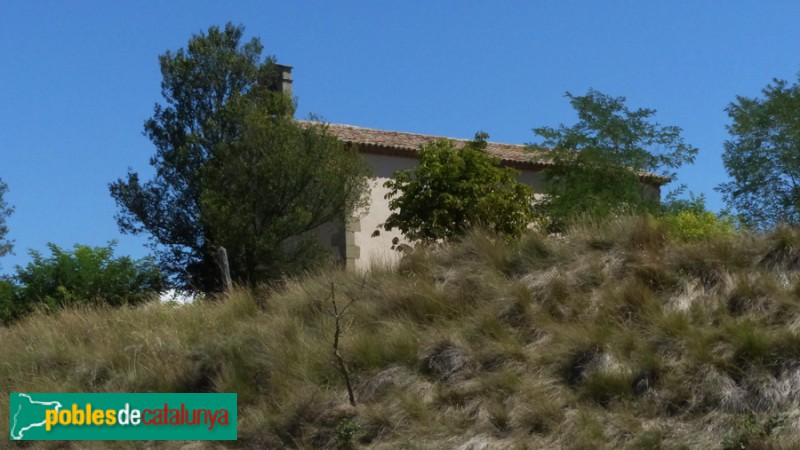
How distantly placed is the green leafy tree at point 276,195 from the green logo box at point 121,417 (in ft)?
48.7

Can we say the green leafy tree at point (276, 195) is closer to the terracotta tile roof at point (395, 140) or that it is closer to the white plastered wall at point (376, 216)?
the white plastered wall at point (376, 216)

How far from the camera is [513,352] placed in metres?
10.8

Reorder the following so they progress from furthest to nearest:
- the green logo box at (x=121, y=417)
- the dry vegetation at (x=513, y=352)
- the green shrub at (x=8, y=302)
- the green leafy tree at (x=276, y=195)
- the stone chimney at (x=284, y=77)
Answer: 1. the stone chimney at (x=284, y=77)
2. the green leafy tree at (x=276, y=195)
3. the green shrub at (x=8, y=302)
4. the green logo box at (x=121, y=417)
5. the dry vegetation at (x=513, y=352)

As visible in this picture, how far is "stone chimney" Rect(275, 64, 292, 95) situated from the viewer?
113ft

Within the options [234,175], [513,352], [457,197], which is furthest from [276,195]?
[513,352]

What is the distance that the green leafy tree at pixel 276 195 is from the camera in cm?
2808

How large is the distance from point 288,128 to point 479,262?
55.5ft

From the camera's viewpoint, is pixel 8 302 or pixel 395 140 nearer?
pixel 8 302

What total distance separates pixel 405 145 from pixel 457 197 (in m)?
8.81

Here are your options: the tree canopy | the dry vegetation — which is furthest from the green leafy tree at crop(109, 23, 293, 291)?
the dry vegetation

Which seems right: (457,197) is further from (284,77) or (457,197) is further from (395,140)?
(284,77)

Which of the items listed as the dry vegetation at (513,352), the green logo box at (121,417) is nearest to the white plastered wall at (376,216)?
the dry vegetation at (513,352)

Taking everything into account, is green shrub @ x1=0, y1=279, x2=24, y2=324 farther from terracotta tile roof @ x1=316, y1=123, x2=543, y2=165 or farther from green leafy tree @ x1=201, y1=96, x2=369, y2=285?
terracotta tile roof @ x1=316, y1=123, x2=543, y2=165

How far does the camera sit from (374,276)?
1420 centimetres
